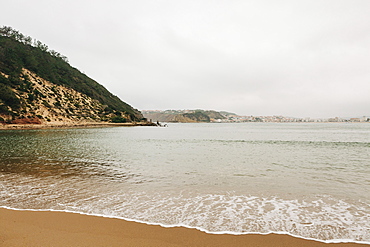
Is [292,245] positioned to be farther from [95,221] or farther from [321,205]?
[95,221]

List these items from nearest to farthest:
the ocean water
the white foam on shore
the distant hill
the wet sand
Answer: the wet sand < the white foam on shore < the ocean water < the distant hill

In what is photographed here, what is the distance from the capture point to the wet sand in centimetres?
399

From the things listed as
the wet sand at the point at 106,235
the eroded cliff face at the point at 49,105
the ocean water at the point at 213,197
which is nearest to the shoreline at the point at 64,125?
the eroded cliff face at the point at 49,105

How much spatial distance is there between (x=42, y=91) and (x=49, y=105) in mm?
7096

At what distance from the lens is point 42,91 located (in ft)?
230

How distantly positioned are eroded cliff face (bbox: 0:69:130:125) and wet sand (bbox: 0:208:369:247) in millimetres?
61087

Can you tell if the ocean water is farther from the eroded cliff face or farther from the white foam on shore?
the eroded cliff face

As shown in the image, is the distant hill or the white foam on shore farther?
the distant hill

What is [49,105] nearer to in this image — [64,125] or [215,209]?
[64,125]

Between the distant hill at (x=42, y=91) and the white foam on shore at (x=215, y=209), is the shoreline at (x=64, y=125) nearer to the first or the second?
the distant hill at (x=42, y=91)

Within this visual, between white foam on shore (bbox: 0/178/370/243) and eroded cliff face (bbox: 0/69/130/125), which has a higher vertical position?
eroded cliff face (bbox: 0/69/130/125)

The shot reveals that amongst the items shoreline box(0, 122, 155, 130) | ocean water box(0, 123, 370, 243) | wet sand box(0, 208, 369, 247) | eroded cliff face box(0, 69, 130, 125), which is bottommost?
ocean water box(0, 123, 370, 243)

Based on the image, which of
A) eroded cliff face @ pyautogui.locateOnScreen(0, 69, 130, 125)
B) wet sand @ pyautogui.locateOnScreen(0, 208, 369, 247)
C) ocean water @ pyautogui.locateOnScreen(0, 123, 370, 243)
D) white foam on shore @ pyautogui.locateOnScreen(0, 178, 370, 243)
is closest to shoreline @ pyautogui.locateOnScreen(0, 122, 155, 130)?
eroded cliff face @ pyautogui.locateOnScreen(0, 69, 130, 125)

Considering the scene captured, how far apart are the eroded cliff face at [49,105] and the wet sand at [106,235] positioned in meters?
61.1
